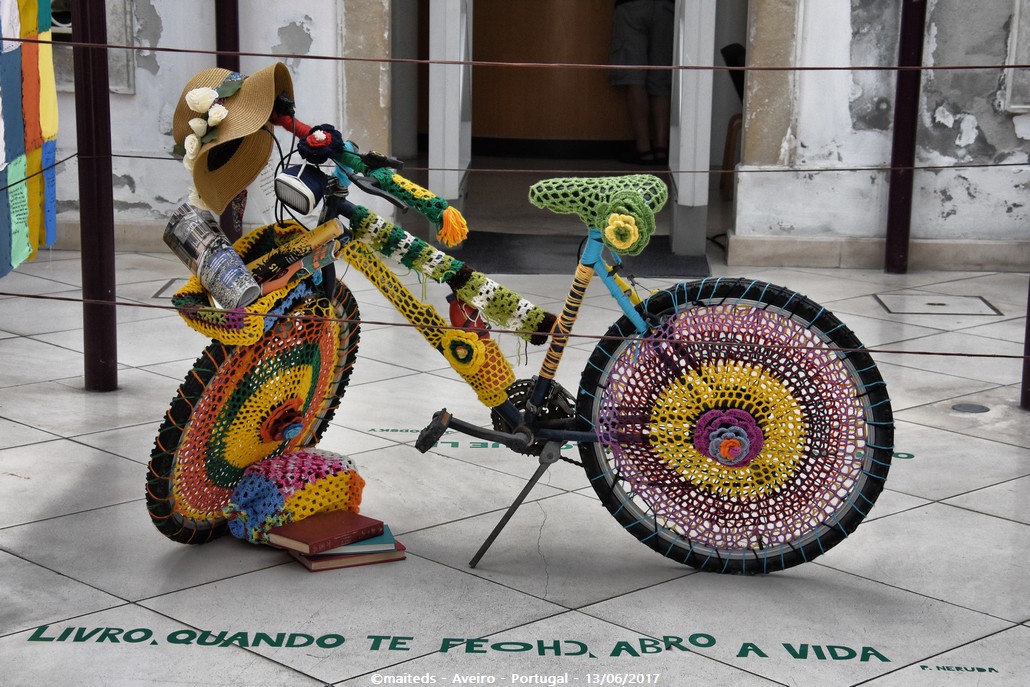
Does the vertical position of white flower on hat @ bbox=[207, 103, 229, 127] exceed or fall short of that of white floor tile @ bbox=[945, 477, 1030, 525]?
it exceeds it

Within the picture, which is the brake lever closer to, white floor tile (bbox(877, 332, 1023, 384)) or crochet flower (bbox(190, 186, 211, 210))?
crochet flower (bbox(190, 186, 211, 210))

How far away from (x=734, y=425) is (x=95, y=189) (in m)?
2.71

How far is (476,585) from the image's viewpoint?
131 inches

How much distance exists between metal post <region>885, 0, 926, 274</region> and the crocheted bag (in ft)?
16.1

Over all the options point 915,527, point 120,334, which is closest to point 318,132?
point 915,527

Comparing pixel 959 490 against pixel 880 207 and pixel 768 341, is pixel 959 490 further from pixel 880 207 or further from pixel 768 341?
pixel 880 207

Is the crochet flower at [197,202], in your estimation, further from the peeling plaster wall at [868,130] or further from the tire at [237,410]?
the peeling plaster wall at [868,130]

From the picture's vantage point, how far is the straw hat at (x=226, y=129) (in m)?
3.25

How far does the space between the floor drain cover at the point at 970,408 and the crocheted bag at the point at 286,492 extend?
8.10 feet

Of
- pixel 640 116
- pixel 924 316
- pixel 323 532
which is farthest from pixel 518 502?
pixel 640 116

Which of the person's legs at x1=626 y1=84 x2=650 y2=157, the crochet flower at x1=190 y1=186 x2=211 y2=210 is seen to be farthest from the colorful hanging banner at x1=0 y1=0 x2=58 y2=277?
the person's legs at x1=626 y1=84 x2=650 y2=157

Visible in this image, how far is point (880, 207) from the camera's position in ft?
25.9

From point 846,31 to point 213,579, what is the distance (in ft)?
18.2

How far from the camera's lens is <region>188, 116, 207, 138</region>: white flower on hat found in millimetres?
3250
